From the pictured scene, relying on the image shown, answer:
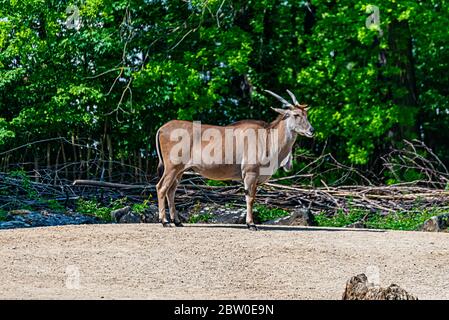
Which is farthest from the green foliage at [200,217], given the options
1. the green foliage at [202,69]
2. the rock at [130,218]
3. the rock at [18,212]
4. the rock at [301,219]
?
the green foliage at [202,69]

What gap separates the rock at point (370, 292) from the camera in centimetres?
1008

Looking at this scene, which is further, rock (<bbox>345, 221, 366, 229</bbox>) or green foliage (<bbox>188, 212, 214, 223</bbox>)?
green foliage (<bbox>188, 212, 214, 223</bbox>)

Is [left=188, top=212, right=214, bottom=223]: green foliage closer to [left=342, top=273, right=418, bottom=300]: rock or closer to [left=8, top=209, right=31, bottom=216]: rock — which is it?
[left=8, top=209, right=31, bottom=216]: rock

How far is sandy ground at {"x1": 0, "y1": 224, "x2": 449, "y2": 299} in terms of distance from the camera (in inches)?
479

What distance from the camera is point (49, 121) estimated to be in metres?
24.1

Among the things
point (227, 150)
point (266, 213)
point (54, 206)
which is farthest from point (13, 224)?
point (227, 150)

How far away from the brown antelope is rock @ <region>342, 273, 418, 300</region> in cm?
599

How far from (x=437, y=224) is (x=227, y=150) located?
3.79 meters

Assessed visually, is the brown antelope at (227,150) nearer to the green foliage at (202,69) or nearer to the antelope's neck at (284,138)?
the antelope's neck at (284,138)

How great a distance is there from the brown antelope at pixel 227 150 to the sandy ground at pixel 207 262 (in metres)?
0.98

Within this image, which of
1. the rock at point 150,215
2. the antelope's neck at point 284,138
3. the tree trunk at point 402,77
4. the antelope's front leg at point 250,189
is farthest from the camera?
the tree trunk at point 402,77

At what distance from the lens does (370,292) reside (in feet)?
33.9

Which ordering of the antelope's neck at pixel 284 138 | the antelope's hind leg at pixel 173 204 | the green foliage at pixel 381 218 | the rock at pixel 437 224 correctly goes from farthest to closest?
the green foliage at pixel 381 218 → the rock at pixel 437 224 → the antelope's neck at pixel 284 138 → the antelope's hind leg at pixel 173 204

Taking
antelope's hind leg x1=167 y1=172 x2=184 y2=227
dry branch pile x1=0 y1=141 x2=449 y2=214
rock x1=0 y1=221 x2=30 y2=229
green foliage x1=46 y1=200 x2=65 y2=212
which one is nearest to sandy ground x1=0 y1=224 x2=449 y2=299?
antelope's hind leg x1=167 y1=172 x2=184 y2=227
